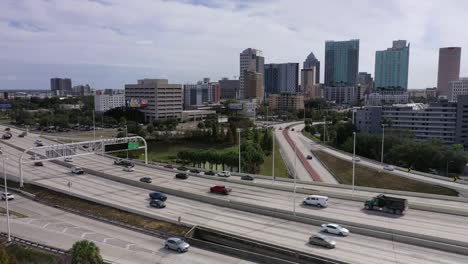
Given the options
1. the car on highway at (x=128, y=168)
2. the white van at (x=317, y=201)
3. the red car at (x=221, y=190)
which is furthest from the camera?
the car on highway at (x=128, y=168)

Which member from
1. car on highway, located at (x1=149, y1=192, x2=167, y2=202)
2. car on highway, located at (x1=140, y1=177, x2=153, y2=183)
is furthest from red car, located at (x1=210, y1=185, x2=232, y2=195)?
car on highway, located at (x1=140, y1=177, x2=153, y2=183)

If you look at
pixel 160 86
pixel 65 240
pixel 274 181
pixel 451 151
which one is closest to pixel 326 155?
pixel 451 151

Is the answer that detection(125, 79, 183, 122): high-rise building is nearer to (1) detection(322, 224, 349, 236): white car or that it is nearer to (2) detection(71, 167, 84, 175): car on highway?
(2) detection(71, 167, 84, 175): car on highway

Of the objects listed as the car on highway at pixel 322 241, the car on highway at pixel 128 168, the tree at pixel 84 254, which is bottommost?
the car on highway at pixel 128 168

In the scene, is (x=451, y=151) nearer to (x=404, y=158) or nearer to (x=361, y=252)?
(x=404, y=158)

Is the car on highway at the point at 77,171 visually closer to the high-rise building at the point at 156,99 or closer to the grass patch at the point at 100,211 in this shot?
the grass patch at the point at 100,211

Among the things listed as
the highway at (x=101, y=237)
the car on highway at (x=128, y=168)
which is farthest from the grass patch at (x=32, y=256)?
the car on highway at (x=128, y=168)

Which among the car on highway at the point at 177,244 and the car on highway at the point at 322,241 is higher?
the car on highway at the point at 322,241

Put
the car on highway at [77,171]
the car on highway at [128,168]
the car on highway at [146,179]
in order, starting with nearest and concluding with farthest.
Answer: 1. the car on highway at [146,179]
2. the car on highway at [77,171]
3. the car on highway at [128,168]
